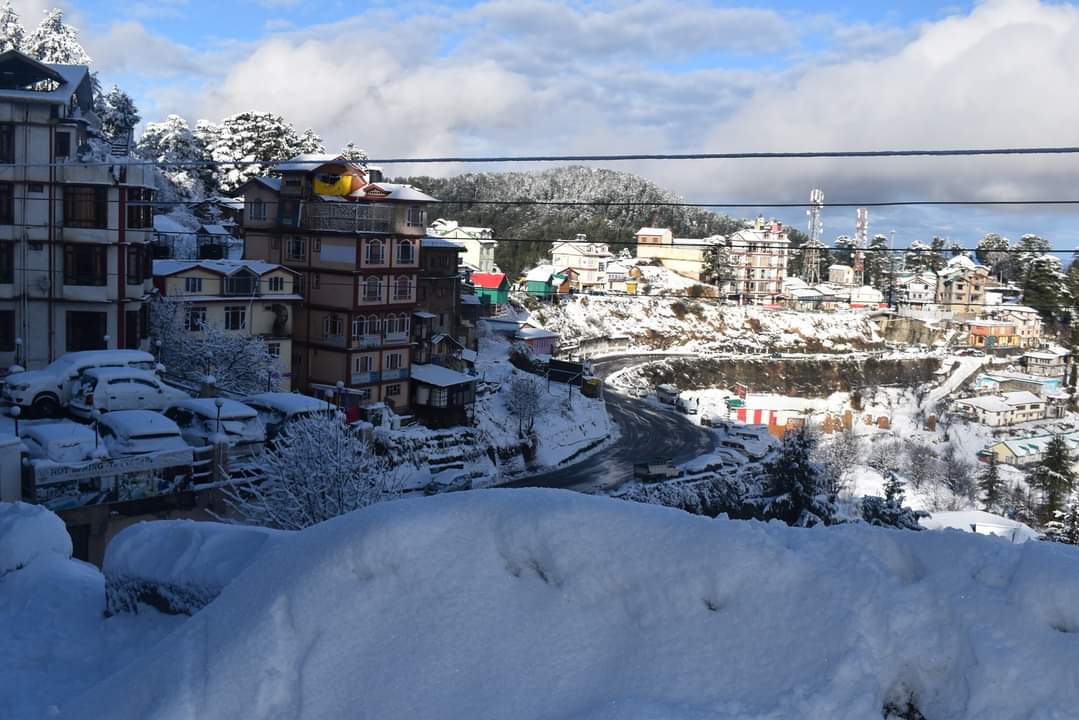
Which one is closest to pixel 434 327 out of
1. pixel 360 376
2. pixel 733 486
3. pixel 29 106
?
pixel 360 376

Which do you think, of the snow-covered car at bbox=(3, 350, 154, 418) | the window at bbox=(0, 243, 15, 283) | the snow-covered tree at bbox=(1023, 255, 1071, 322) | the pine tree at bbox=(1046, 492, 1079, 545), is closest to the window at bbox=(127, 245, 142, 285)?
the window at bbox=(0, 243, 15, 283)

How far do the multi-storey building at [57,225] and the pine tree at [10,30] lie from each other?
80.1ft

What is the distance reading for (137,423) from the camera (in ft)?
48.5

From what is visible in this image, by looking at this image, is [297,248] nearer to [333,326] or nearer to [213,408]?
[333,326]

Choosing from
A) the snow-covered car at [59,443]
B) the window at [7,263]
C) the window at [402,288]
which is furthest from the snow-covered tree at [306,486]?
the window at [402,288]

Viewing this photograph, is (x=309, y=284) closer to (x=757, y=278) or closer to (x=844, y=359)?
(x=844, y=359)

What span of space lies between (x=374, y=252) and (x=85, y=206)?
9.00 meters

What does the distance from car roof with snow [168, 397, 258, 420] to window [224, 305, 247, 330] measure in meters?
9.30

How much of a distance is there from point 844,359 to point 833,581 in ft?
225

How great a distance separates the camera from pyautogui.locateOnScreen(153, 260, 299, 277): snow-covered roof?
25594 mm

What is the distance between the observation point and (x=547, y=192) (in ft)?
416

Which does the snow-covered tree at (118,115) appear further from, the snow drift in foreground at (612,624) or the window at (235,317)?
the snow drift in foreground at (612,624)

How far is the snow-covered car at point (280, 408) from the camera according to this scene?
61.0ft

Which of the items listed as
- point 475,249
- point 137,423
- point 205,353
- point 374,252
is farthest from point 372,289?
point 475,249
